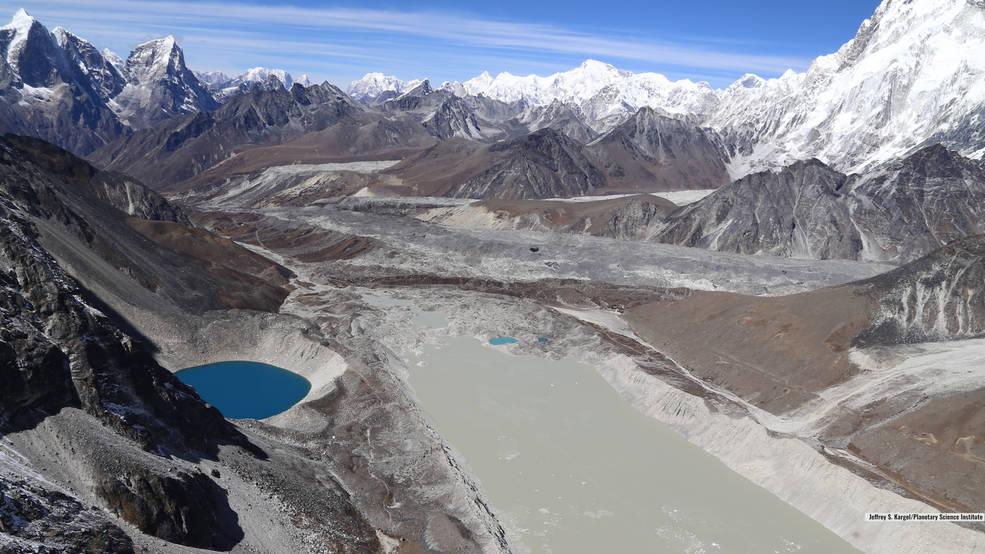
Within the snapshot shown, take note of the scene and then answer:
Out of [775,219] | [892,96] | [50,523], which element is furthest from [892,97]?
[50,523]

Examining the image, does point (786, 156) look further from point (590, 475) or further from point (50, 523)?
point (50, 523)

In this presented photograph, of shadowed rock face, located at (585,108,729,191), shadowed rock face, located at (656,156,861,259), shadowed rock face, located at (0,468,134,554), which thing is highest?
shadowed rock face, located at (585,108,729,191)

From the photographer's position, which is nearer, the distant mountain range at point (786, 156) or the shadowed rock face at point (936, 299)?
the shadowed rock face at point (936, 299)

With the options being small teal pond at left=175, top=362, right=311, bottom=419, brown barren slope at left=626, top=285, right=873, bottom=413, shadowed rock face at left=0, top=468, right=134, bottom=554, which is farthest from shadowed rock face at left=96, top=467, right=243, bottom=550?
brown barren slope at left=626, top=285, right=873, bottom=413

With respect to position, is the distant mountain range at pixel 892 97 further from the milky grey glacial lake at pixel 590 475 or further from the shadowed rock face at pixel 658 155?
the milky grey glacial lake at pixel 590 475

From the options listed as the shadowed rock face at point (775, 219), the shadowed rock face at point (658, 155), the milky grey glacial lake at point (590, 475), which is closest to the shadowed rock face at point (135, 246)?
the milky grey glacial lake at point (590, 475)

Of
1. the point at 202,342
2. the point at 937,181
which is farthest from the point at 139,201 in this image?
the point at 937,181

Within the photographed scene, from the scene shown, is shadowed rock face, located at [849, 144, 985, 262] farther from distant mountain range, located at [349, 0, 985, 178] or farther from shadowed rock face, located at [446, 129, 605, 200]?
shadowed rock face, located at [446, 129, 605, 200]
